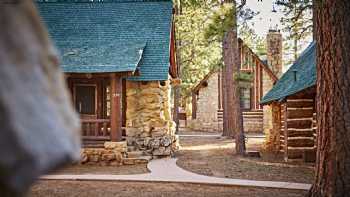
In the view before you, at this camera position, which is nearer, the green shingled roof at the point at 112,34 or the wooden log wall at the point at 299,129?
the wooden log wall at the point at 299,129

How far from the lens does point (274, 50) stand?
28875 millimetres

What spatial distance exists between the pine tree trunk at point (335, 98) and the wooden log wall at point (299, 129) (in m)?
6.93

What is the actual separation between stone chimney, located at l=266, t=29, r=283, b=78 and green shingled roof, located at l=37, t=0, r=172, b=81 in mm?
11675

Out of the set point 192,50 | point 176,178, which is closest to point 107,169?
point 176,178

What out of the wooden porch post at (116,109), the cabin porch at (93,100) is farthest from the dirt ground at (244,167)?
the cabin porch at (93,100)

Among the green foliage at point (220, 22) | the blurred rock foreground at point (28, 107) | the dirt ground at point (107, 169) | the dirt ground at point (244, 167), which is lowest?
the dirt ground at point (107, 169)

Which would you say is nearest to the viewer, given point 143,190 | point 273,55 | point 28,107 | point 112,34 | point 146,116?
point 28,107

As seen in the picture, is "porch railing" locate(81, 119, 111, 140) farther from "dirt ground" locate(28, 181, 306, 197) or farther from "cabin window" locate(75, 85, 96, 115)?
"dirt ground" locate(28, 181, 306, 197)

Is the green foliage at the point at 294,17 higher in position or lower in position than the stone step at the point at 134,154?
higher

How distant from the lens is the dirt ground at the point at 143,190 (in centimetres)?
860

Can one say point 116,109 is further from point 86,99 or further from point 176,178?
point 176,178

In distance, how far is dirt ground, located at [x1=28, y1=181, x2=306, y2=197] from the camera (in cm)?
860

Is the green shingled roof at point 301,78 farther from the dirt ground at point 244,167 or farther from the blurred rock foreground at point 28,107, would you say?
the blurred rock foreground at point 28,107

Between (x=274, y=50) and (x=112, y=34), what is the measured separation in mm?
15090
